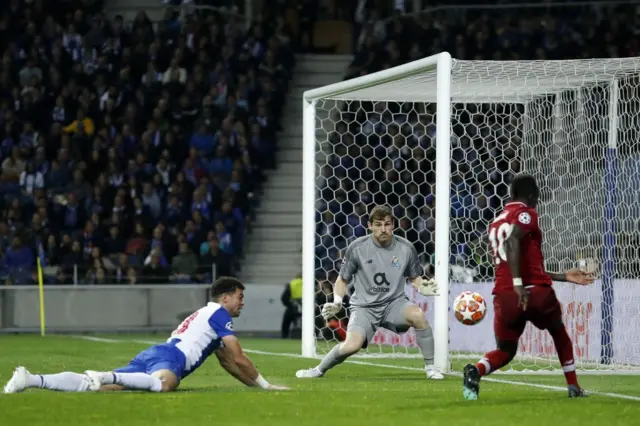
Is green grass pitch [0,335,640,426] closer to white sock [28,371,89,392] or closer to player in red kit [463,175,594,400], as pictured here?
white sock [28,371,89,392]

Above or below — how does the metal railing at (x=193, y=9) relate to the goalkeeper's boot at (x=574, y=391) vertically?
above

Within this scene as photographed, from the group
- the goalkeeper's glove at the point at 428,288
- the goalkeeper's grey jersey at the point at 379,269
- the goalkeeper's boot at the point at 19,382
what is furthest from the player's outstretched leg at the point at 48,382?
the goalkeeper's glove at the point at 428,288

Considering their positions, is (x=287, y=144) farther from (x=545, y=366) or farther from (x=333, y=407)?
(x=333, y=407)

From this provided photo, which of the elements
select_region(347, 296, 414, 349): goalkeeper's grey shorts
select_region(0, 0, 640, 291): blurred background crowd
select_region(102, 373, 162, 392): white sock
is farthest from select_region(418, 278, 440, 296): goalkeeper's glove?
select_region(0, 0, 640, 291): blurred background crowd

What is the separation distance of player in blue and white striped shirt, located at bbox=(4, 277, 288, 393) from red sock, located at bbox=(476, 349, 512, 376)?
1.75 metres

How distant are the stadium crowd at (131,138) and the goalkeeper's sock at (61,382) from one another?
1433 centimetres

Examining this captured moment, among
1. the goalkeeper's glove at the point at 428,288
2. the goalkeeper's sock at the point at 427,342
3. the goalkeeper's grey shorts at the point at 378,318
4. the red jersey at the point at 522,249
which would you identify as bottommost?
the goalkeeper's sock at the point at 427,342

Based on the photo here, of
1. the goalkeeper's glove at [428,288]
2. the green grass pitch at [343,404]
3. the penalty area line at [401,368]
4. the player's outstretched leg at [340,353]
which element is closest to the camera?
the green grass pitch at [343,404]

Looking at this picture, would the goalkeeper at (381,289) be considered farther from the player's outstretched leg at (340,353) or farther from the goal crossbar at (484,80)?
the goal crossbar at (484,80)

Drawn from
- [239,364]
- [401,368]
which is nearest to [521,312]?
[239,364]

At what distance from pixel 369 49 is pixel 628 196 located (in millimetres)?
12003

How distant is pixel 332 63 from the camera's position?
95.2 ft

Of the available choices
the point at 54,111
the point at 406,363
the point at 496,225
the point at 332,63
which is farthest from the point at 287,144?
the point at 496,225

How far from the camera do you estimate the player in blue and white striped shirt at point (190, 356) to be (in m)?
9.98
